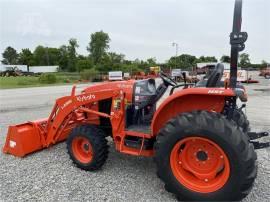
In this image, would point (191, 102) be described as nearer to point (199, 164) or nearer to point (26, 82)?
point (199, 164)

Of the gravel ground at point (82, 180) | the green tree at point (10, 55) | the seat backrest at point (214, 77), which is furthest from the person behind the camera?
the green tree at point (10, 55)

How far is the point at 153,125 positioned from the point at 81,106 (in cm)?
128

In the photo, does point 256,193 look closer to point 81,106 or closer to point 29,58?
point 81,106

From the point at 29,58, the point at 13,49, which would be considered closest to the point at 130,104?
the point at 29,58

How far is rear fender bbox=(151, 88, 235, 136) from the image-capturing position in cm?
317

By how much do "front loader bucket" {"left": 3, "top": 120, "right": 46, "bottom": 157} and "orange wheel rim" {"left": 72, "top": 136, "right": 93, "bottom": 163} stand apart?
0.91 m

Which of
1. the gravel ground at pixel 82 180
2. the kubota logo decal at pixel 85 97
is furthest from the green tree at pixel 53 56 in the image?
the kubota logo decal at pixel 85 97

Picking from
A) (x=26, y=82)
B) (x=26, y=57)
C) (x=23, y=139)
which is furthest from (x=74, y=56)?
(x=23, y=139)

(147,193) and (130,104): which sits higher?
(130,104)

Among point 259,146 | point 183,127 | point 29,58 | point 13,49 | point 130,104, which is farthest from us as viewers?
point 13,49

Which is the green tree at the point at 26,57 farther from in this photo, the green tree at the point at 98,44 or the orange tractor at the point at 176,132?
the orange tractor at the point at 176,132

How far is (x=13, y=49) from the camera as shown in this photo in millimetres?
104625

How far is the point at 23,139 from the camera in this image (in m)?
4.70

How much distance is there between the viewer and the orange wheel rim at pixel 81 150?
422 cm
